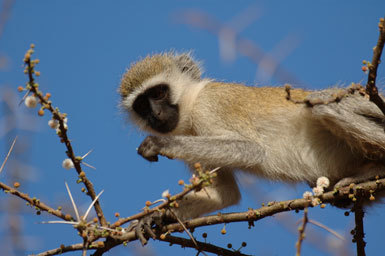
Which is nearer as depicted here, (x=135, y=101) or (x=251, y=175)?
(x=251, y=175)

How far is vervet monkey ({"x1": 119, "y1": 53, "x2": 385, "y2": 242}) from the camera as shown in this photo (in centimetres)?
525

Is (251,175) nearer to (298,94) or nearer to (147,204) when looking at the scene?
(298,94)

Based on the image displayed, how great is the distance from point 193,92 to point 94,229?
3.55m

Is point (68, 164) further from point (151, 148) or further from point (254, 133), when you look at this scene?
point (254, 133)

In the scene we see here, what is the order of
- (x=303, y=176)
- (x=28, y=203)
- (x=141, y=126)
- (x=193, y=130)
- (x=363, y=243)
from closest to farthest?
(x=28, y=203) → (x=363, y=243) → (x=303, y=176) → (x=193, y=130) → (x=141, y=126)

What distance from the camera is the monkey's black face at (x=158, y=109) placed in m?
6.25

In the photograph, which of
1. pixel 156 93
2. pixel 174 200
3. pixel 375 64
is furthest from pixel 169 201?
pixel 156 93

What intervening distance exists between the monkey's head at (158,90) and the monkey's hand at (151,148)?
2.46 ft

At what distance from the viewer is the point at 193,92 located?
656 centimetres

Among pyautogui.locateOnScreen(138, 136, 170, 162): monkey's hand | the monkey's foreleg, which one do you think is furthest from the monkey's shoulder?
pyautogui.locateOnScreen(138, 136, 170, 162): monkey's hand

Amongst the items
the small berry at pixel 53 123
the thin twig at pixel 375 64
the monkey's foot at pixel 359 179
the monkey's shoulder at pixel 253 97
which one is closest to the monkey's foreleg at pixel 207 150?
the monkey's shoulder at pixel 253 97

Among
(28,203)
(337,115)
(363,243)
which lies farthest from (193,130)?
(28,203)

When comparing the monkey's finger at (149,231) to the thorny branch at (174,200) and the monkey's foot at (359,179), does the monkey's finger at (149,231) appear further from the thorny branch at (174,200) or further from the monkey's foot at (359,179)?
the monkey's foot at (359,179)

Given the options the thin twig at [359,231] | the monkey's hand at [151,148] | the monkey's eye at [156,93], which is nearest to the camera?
the thin twig at [359,231]
